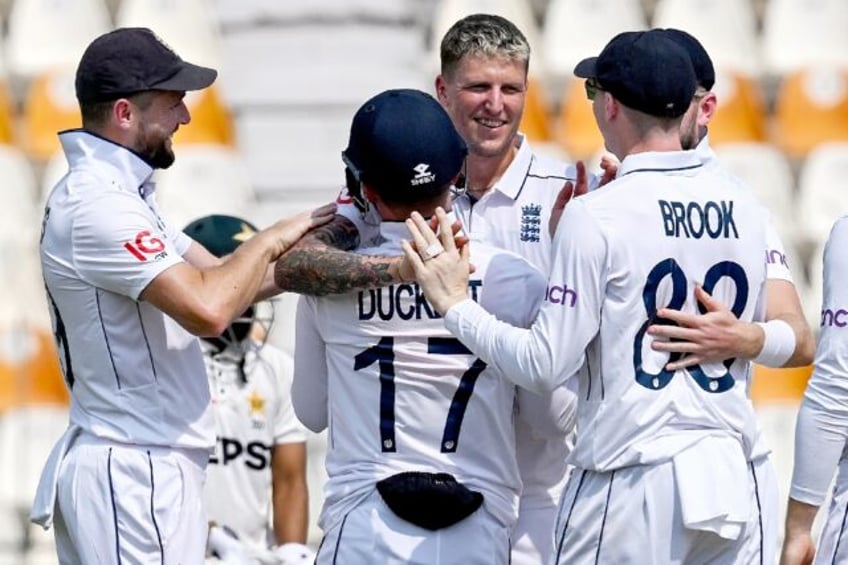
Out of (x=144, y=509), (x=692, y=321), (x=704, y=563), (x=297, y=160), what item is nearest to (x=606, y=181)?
(x=692, y=321)

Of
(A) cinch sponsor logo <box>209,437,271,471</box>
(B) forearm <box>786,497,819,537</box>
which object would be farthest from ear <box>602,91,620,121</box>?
(A) cinch sponsor logo <box>209,437,271,471</box>

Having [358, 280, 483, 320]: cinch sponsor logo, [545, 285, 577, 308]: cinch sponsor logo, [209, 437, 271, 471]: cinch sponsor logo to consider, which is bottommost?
[209, 437, 271, 471]: cinch sponsor logo

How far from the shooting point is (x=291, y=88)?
8.92m

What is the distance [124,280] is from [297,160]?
15.6 feet

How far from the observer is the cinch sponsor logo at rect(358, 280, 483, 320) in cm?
365

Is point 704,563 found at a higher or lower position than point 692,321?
lower

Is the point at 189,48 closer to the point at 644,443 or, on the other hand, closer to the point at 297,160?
the point at 297,160

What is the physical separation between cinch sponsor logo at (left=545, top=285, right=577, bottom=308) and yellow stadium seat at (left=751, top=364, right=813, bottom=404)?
Result: 14.1ft

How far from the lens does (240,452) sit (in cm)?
563

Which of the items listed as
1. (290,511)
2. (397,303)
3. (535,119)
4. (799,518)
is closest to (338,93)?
(535,119)

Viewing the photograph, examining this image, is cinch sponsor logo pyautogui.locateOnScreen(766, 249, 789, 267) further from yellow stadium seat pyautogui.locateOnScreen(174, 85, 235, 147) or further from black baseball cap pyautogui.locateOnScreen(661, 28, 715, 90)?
yellow stadium seat pyautogui.locateOnScreen(174, 85, 235, 147)

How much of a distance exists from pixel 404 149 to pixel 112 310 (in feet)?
3.03

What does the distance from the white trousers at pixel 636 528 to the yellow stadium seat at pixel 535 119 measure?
5035 millimetres

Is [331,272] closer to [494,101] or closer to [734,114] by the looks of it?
[494,101]
